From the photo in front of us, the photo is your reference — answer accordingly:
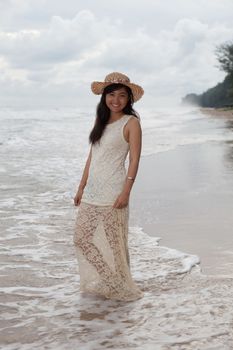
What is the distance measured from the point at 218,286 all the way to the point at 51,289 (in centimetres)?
147

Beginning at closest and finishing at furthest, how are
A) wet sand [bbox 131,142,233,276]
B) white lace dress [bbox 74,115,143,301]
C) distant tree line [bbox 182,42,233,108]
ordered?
white lace dress [bbox 74,115,143,301] < wet sand [bbox 131,142,233,276] < distant tree line [bbox 182,42,233,108]

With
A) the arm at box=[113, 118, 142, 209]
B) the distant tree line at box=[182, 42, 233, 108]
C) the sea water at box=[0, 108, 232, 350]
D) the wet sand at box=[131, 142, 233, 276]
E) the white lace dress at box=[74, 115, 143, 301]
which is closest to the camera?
the sea water at box=[0, 108, 232, 350]

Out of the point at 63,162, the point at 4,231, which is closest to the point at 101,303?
the point at 4,231

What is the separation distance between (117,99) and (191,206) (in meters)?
4.06

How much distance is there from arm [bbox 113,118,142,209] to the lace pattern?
5.8 inches

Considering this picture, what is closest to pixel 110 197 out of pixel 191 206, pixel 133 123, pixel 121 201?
pixel 121 201

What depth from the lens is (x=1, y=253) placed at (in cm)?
643

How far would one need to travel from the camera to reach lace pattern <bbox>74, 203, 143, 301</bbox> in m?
4.77

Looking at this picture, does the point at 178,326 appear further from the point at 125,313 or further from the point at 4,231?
the point at 4,231

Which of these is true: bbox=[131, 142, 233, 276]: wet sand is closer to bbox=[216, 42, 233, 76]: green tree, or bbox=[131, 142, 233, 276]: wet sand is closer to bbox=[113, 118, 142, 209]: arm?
bbox=[113, 118, 142, 209]: arm

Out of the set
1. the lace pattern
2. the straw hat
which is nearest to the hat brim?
the straw hat

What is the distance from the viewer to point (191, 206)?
8.47m

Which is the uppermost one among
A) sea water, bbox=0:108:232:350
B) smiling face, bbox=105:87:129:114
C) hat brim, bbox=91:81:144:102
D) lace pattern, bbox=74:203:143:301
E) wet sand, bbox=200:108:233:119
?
wet sand, bbox=200:108:233:119

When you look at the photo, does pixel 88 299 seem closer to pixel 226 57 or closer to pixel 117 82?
pixel 117 82
